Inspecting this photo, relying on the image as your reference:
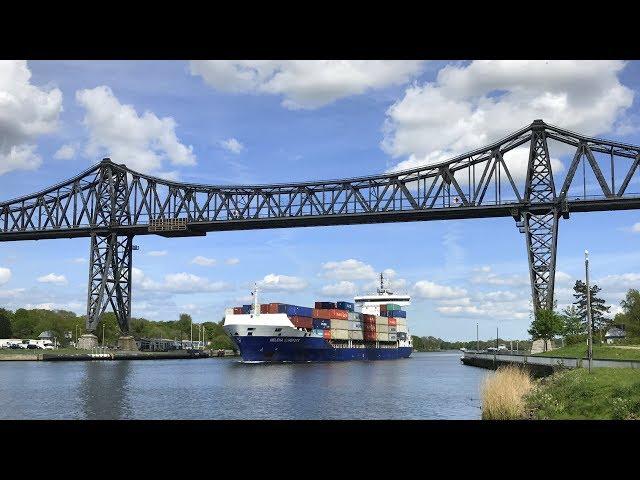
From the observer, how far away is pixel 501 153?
87.3 m

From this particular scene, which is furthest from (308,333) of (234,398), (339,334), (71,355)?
(234,398)

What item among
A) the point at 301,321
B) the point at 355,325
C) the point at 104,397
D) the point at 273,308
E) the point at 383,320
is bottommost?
the point at 104,397

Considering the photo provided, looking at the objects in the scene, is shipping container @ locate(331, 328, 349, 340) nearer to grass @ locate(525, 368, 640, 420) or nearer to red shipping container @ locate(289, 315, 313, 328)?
red shipping container @ locate(289, 315, 313, 328)

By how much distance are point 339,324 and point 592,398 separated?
87170 millimetres

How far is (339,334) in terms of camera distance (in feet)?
369

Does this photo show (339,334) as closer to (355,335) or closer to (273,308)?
(355,335)

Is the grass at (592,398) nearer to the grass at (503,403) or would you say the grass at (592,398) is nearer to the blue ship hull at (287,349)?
the grass at (503,403)

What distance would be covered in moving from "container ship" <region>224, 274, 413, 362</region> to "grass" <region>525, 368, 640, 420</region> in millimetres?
64464

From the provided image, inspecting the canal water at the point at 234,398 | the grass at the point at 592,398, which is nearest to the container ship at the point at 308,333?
the canal water at the point at 234,398

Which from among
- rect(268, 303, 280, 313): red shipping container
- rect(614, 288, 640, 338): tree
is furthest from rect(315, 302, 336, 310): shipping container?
rect(614, 288, 640, 338): tree
